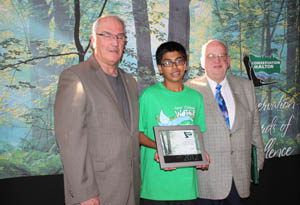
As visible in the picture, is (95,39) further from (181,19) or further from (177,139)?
(181,19)

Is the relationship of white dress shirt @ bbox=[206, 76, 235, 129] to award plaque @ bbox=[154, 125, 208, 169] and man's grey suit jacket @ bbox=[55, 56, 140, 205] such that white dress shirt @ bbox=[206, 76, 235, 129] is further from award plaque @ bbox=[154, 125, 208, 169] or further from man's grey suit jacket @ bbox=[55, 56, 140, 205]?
man's grey suit jacket @ bbox=[55, 56, 140, 205]

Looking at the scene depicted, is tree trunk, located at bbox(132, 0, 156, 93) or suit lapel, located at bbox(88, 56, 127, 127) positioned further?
tree trunk, located at bbox(132, 0, 156, 93)

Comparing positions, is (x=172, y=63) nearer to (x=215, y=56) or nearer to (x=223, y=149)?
(x=215, y=56)

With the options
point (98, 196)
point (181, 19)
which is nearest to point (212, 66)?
point (181, 19)

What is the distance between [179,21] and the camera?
365 centimetres

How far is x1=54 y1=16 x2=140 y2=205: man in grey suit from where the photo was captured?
186 centimetres

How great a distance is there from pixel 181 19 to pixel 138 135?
2.00 m

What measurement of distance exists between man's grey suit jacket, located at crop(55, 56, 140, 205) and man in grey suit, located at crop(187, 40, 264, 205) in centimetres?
72

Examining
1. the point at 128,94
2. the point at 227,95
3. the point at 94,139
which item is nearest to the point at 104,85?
the point at 128,94

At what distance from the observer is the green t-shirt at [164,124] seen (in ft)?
7.29

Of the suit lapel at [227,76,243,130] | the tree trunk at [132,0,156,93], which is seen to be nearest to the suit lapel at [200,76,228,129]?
the suit lapel at [227,76,243,130]

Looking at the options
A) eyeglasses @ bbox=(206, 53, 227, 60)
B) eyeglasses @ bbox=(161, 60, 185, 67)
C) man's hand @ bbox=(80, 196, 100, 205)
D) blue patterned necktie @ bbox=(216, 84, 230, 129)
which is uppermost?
eyeglasses @ bbox=(206, 53, 227, 60)

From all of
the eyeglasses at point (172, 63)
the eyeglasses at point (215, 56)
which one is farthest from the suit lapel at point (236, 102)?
the eyeglasses at point (172, 63)

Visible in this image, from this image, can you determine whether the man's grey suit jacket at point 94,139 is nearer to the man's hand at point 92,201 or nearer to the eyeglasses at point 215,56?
the man's hand at point 92,201
